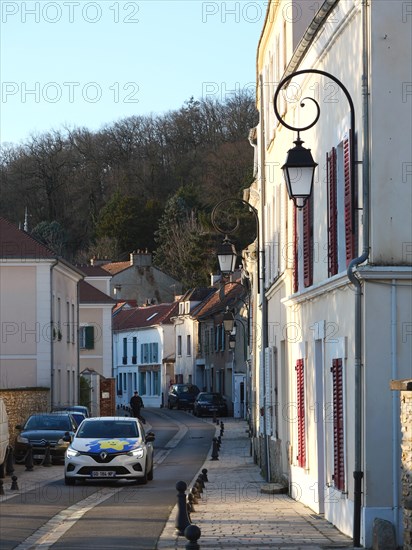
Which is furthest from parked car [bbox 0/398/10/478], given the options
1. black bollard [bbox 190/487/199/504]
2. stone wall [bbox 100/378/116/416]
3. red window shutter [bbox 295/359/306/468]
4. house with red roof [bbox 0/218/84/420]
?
stone wall [bbox 100/378/116/416]

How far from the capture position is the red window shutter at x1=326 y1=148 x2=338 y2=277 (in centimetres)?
1584

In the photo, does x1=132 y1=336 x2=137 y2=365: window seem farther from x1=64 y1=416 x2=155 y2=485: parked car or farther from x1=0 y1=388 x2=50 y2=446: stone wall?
x1=64 y1=416 x2=155 y2=485: parked car

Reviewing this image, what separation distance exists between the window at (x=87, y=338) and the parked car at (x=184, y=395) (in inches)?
614

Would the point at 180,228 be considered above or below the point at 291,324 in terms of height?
above

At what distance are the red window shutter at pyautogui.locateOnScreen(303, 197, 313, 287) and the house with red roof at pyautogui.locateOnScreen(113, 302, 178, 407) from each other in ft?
239

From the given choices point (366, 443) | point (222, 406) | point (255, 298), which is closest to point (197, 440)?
point (255, 298)

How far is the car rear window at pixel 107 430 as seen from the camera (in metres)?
26.1

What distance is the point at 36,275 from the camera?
155 ft

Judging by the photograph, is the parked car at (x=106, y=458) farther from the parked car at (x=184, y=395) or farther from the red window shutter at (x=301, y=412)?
the parked car at (x=184, y=395)

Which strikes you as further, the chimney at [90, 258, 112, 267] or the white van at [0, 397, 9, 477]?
the chimney at [90, 258, 112, 267]

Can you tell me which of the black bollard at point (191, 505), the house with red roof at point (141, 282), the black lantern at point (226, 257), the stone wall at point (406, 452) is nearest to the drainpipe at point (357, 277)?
the stone wall at point (406, 452)

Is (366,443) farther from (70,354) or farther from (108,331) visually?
(108,331)

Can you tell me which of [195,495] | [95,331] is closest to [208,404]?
[95,331]

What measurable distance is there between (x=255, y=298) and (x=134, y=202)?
7085cm
